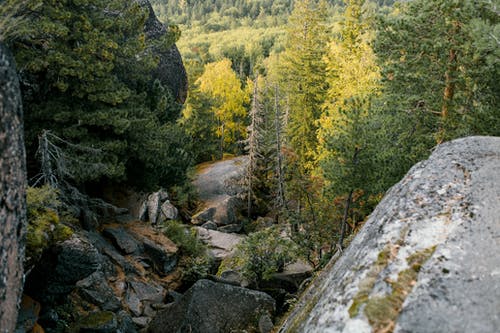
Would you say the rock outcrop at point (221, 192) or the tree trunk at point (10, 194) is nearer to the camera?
the tree trunk at point (10, 194)

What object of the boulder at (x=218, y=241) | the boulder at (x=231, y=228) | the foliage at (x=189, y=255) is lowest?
the boulder at (x=231, y=228)

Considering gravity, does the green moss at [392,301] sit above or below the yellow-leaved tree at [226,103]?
above

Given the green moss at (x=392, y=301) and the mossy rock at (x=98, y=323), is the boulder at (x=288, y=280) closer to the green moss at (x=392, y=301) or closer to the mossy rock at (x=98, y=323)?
the mossy rock at (x=98, y=323)

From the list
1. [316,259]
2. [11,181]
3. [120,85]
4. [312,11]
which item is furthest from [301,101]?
[11,181]

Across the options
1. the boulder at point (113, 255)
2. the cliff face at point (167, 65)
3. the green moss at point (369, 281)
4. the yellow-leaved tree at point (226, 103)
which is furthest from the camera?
the yellow-leaved tree at point (226, 103)

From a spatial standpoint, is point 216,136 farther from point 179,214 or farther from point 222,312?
point 222,312

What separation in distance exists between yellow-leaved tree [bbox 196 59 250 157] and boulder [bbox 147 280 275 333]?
32.5m

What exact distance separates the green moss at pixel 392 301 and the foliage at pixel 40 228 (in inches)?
211

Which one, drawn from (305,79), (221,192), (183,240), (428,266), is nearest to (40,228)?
(428,266)

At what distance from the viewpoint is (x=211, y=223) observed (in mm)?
26500

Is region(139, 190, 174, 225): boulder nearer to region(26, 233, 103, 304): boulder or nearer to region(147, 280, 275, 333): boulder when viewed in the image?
region(147, 280, 275, 333): boulder

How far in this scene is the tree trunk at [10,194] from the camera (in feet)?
13.6

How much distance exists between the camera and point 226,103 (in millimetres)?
44250

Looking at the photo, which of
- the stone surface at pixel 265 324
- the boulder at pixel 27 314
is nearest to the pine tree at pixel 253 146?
the stone surface at pixel 265 324
